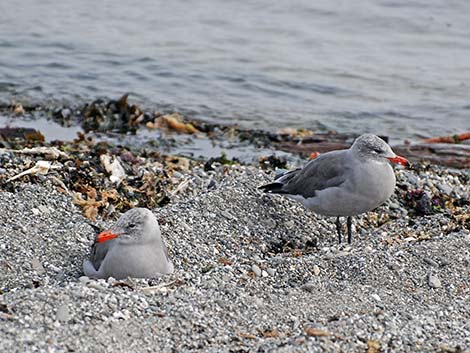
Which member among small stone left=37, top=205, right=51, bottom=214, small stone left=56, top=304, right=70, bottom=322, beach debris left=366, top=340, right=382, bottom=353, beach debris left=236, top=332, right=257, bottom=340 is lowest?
small stone left=37, top=205, right=51, bottom=214

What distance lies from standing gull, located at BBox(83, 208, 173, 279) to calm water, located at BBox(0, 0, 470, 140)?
7166 mm

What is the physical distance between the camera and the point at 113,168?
8547 millimetres

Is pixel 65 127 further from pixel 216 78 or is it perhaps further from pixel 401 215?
pixel 401 215

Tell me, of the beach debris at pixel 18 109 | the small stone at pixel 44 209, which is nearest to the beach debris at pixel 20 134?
the beach debris at pixel 18 109

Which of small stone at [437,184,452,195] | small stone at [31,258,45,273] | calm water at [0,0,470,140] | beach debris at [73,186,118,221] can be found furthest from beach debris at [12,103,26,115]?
small stone at [31,258,45,273]

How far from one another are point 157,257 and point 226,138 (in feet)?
21.0

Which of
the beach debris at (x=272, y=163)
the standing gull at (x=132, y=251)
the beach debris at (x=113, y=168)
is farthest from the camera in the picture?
the beach debris at (x=272, y=163)

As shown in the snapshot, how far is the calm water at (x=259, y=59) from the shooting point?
14195 millimetres

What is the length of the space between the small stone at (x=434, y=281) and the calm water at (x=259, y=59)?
672 centimetres

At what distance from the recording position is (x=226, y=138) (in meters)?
12.5

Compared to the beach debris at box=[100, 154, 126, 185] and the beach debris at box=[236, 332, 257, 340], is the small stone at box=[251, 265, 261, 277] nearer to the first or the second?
the beach debris at box=[236, 332, 257, 340]

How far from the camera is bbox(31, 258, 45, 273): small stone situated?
648 cm

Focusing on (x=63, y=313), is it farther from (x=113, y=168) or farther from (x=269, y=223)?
(x=113, y=168)

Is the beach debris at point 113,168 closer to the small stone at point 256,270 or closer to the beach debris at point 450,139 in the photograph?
the small stone at point 256,270
